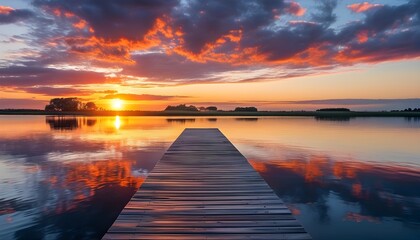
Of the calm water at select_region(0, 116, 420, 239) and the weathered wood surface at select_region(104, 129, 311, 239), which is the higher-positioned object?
the weathered wood surface at select_region(104, 129, 311, 239)

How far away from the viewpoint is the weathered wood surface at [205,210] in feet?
17.7

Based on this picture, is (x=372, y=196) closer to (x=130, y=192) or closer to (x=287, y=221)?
(x=287, y=221)

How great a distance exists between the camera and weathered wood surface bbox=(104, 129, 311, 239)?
541cm

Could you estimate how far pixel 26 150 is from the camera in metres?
21.7

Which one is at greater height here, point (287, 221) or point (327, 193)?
point (287, 221)

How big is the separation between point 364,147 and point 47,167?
73.1 ft

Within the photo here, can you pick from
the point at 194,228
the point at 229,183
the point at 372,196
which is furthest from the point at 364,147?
the point at 194,228

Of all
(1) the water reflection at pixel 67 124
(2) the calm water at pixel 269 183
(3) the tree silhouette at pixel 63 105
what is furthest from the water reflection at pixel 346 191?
(3) the tree silhouette at pixel 63 105

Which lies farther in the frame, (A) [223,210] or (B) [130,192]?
(B) [130,192]

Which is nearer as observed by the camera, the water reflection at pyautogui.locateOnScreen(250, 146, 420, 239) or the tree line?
the water reflection at pyautogui.locateOnScreen(250, 146, 420, 239)

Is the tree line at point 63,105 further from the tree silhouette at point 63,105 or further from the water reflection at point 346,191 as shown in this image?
the water reflection at point 346,191

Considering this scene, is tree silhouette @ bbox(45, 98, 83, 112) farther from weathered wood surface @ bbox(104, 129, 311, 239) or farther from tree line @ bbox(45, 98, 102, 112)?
weathered wood surface @ bbox(104, 129, 311, 239)

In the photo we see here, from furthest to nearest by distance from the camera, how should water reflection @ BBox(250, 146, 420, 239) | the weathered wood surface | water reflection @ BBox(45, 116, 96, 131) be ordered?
1. water reflection @ BBox(45, 116, 96, 131)
2. water reflection @ BBox(250, 146, 420, 239)
3. the weathered wood surface

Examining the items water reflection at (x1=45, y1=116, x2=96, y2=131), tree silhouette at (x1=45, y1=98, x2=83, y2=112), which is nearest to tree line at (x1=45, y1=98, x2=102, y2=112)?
tree silhouette at (x1=45, y1=98, x2=83, y2=112)
